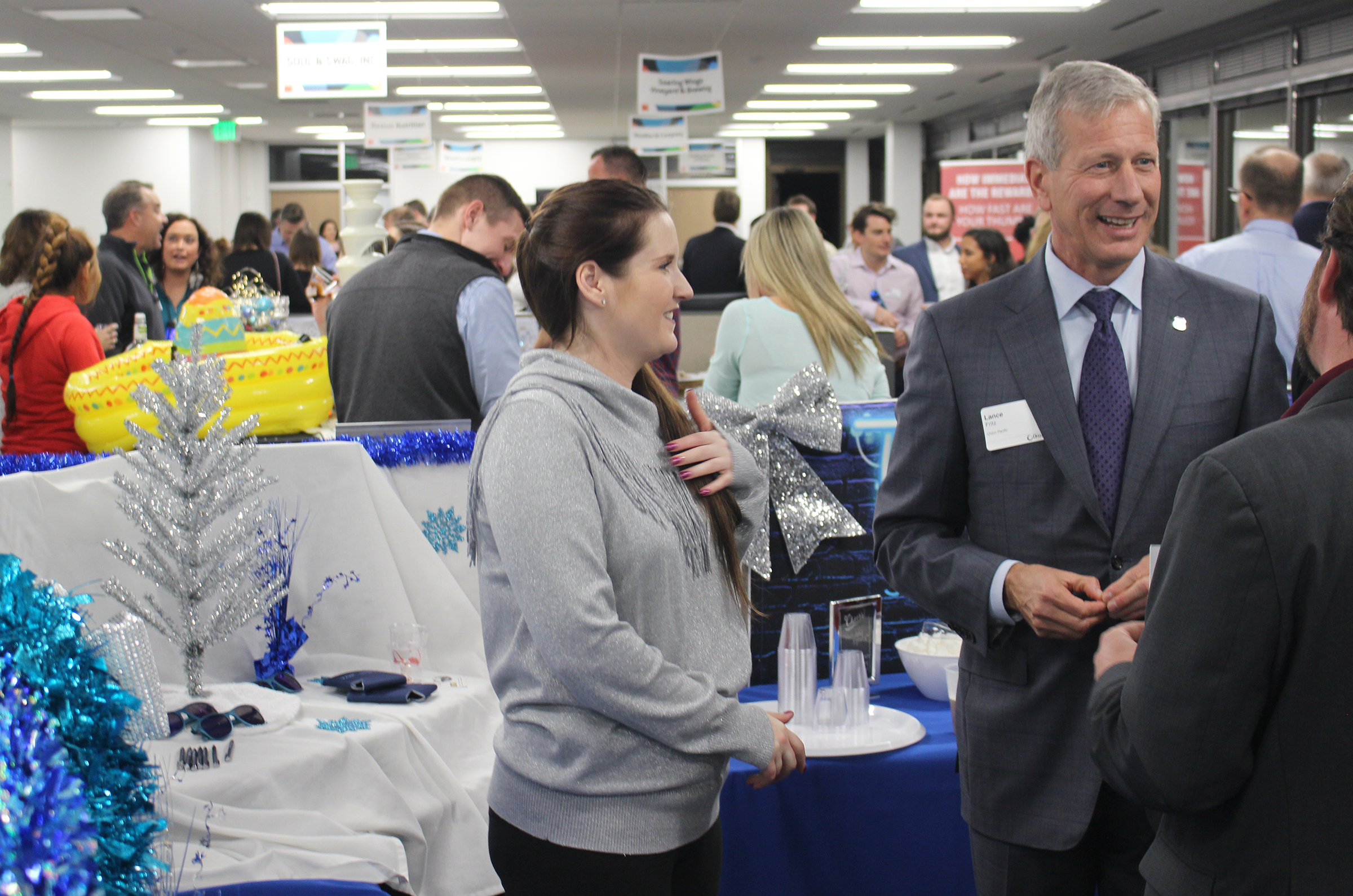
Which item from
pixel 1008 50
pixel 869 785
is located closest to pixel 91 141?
pixel 1008 50

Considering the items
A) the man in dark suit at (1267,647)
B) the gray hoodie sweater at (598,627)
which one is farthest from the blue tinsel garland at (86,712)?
the man in dark suit at (1267,647)

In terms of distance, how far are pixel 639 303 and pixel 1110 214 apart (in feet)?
1.97

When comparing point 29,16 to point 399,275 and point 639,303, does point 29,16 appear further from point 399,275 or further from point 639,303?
point 639,303

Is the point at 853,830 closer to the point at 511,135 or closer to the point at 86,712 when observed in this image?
the point at 86,712

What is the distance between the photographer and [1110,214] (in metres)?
1.40

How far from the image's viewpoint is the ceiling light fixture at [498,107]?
14352 millimetres

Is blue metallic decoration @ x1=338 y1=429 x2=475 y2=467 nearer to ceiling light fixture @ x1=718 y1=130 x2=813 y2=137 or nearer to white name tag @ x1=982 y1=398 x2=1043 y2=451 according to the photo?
white name tag @ x1=982 y1=398 x2=1043 y2=451

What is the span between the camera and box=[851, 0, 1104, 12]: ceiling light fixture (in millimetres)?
8625

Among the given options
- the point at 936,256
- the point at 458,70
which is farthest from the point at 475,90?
the point at 936,256

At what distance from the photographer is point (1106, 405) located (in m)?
1.42

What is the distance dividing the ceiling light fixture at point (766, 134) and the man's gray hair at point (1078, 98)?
57.7ft

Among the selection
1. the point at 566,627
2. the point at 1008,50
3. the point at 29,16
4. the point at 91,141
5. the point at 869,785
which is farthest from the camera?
the point at 91,141

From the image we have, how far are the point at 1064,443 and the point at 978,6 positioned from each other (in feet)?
27.5

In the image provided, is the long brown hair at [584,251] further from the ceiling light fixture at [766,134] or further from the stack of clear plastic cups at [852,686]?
the ceiling light fixture at [766,134]
